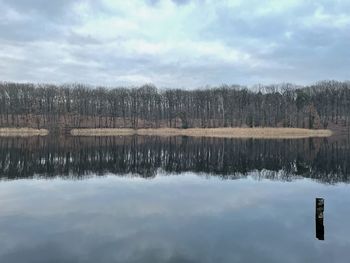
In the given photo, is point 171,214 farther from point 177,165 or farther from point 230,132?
point 230,132

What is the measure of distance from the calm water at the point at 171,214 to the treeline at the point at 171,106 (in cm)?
7636

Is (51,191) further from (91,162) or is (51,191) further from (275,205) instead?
(91,162)

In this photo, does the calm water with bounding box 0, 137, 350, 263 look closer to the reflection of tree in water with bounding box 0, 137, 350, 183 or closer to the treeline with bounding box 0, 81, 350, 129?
the reflection of tree in water with bounding box 0, 137, 350, 183

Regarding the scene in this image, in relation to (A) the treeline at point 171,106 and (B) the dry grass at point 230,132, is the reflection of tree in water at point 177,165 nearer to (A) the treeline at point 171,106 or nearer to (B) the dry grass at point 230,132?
(B) the dry grass at point 230,132

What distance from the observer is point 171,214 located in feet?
46.6

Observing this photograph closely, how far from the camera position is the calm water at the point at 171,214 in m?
9.98

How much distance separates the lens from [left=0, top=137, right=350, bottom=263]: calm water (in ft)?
32.8

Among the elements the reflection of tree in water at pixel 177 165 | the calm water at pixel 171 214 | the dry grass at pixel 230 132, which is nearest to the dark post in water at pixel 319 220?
the calm water at pixel 171 214

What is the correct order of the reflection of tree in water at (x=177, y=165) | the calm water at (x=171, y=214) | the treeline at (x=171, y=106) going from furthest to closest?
the treeline at (x=171, y=106) → the reflection of tree in water at (x=177, y=165) → the calm water at (x=171, y=214)

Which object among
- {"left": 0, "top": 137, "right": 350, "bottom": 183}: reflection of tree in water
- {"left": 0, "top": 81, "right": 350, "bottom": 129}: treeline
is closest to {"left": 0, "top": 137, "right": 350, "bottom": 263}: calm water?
{"left": 0, "top": 137, "right": 350, "bottom": 183}: reflection of tree in water

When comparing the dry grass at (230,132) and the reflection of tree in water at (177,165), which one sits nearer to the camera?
the reflection of tree in water at (177,165)

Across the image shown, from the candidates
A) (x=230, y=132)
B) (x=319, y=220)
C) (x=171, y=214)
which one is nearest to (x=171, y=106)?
(x=230, y=132)

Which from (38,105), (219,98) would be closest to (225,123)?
(219,98)

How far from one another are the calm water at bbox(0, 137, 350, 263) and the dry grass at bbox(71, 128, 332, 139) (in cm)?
4805
